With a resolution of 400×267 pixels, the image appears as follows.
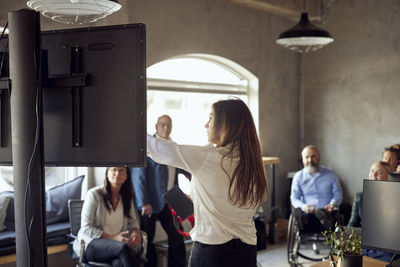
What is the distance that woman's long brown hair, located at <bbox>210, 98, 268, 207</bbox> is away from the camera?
2.45 m

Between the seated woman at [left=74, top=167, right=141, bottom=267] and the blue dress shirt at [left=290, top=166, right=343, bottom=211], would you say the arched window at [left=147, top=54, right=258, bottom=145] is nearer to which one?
the blue dress shirt at [left=290, top=166, right=343, bottom=211]

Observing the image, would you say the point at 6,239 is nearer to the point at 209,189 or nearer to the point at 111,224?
the point at 111,224

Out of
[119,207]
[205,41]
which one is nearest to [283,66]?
[205,41]

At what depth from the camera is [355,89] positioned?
7.50 meters

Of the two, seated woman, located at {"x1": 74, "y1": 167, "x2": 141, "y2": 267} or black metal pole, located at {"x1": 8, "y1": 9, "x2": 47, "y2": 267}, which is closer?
black metal pole, located at {"x1": 8, "y1": 9, "x2": 47, "y2": 267}

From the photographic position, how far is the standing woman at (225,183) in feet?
8.02

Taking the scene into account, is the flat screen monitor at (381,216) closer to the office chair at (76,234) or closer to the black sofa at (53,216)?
the office chair at (76,234)

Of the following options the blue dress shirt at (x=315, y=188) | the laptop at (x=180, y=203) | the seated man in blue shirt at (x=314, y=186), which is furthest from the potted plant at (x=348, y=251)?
the blue dress shirt at (x=315, y=188)

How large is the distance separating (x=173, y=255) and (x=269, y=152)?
2.68 metres

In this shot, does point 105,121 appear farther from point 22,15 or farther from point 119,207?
point 119,207

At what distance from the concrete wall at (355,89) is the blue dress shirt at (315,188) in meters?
1.22

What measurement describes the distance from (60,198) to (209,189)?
3.34 m

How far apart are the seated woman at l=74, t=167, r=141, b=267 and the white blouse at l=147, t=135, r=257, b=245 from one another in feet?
6.62

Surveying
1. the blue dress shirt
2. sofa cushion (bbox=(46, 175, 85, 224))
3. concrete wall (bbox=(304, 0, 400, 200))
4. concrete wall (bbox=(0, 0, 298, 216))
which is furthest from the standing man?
concrete wall (bbox=(304, 0, 400, 200))
